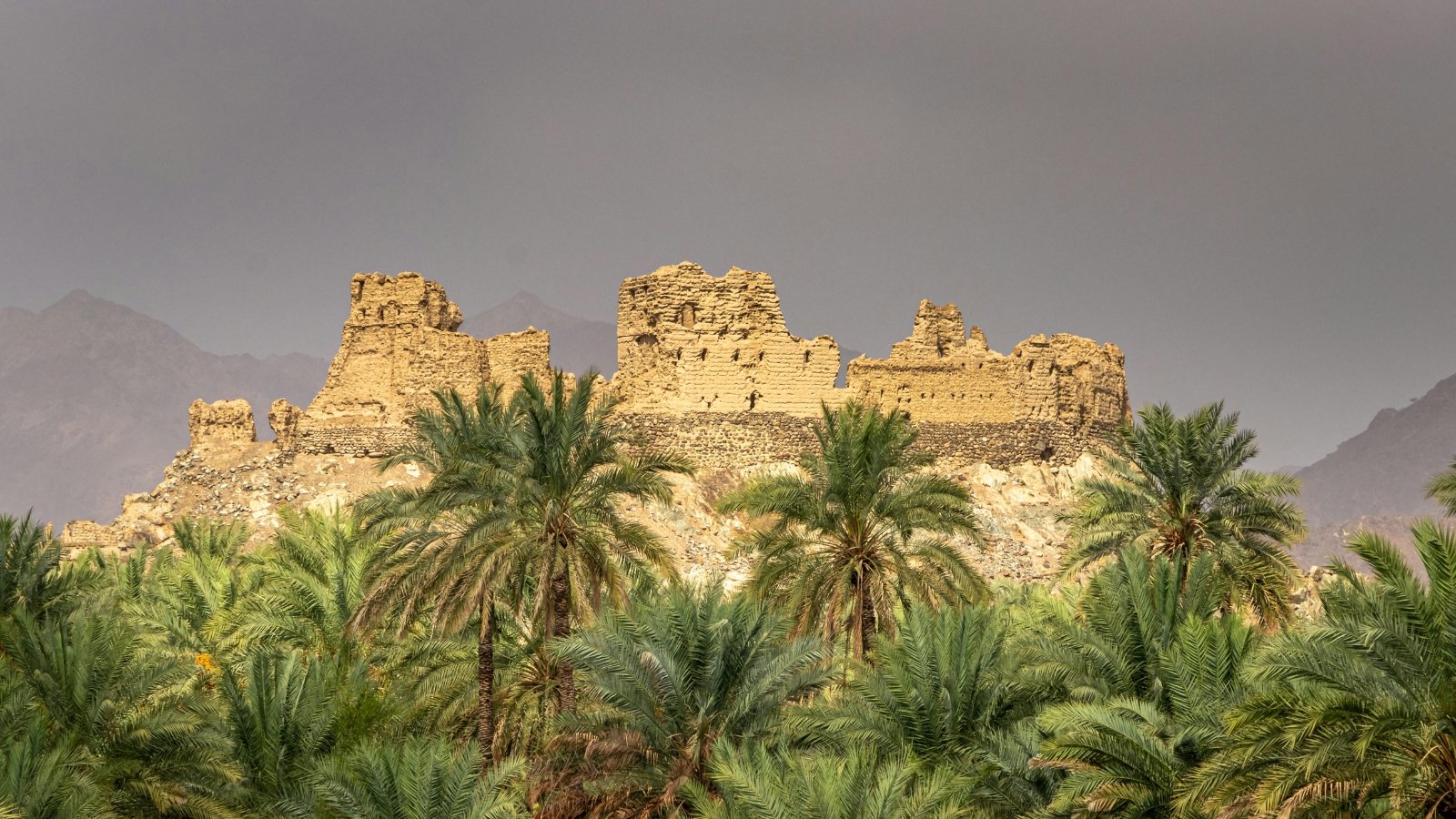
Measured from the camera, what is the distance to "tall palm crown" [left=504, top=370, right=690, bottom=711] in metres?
21.0

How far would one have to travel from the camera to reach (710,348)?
1692 inches

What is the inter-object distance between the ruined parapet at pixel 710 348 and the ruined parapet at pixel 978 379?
2.88m

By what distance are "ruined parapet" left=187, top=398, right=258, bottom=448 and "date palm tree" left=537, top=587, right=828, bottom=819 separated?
27.4 metres

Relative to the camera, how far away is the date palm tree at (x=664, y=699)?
18.2 metres

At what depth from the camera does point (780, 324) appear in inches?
1703

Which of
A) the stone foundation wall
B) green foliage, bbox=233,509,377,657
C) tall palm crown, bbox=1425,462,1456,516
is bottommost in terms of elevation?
green foliage, bbox=233,509,377,657

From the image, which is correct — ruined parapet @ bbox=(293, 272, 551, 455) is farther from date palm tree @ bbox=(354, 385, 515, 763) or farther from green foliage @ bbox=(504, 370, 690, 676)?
green foliage @ bbox=(504, 370, 690, 676)

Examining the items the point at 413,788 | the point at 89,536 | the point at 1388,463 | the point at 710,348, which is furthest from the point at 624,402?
the point at 1388,463

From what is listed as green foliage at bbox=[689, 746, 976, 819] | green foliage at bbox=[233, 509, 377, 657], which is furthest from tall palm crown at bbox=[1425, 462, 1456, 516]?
green foliage at bbox=[233, 509, 377, 657]

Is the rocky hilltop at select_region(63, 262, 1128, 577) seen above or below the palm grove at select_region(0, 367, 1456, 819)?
above

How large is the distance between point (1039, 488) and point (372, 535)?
86.7 ft

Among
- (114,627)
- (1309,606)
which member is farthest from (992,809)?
(1309,606)

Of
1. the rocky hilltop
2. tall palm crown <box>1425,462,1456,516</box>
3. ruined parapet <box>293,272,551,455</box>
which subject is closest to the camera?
tall palm crown <box>1425,462,1456,516</box>

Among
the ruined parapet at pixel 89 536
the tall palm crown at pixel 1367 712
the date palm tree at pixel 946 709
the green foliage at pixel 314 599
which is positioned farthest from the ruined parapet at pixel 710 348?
the tall palm crown at pixel 1367 712
